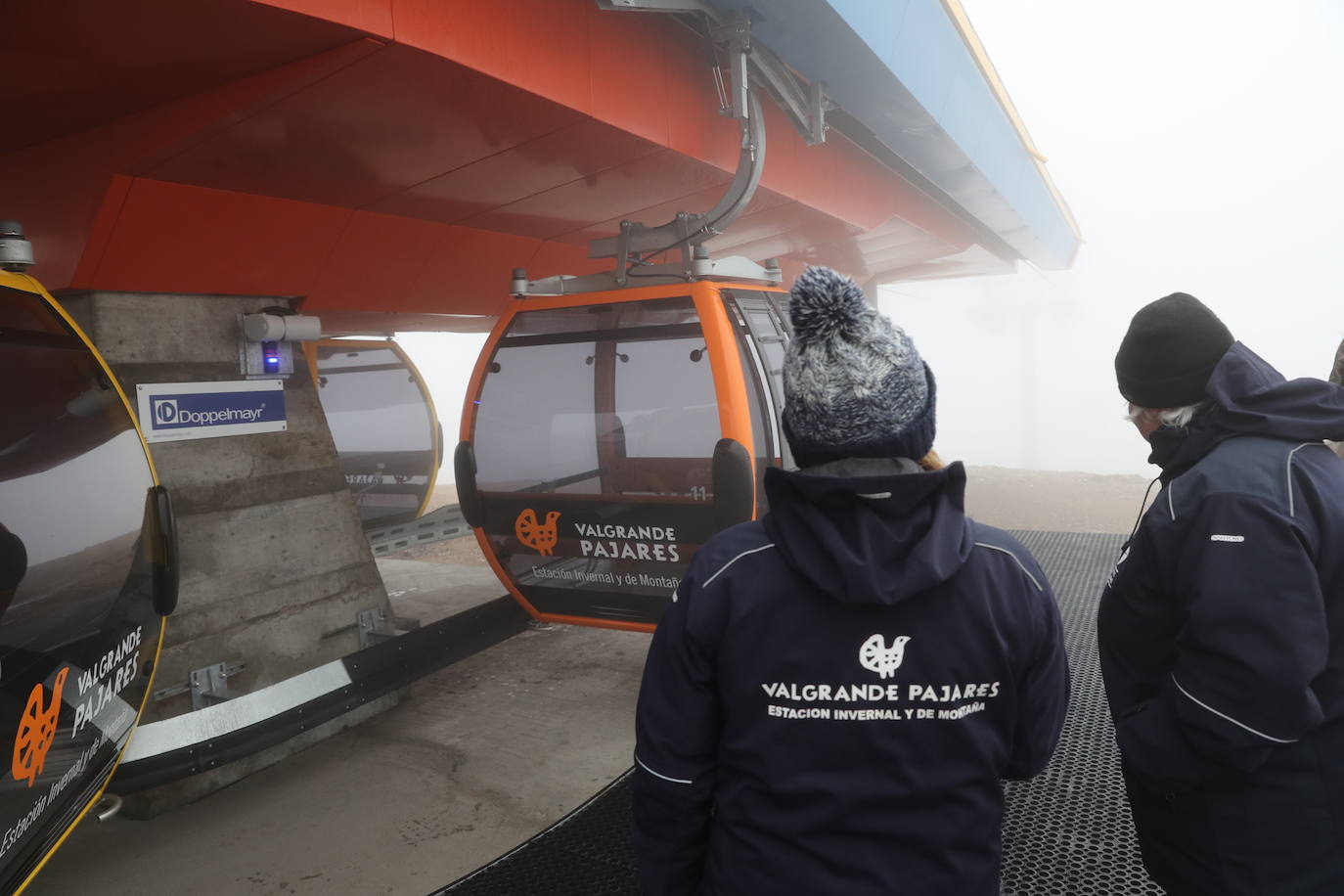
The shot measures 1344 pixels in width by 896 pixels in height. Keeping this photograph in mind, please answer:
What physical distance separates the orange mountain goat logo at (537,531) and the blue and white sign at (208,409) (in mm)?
1342

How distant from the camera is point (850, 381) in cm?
114

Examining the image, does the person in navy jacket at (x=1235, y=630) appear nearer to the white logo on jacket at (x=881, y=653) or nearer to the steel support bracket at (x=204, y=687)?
the white logo on jacket at (x=881, y=653)

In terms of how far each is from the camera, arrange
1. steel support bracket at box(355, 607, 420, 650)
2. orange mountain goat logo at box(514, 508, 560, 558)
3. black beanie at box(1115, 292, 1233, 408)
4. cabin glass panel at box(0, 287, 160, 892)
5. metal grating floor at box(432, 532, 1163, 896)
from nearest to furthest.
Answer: black beanie at box(1115, 292, 1233, 408) < cabin glass panel at box(0, 287, 160, 892) < metal grating floor at box(432, 532, 1163, 896) < orange mountain goat logo at box(514, 508, 560, 558) < steel support bracket at box(355, 607, 420, 650)

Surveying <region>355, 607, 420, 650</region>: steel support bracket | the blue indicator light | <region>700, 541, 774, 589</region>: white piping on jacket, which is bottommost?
<region>355, 607, 420, 650</region>: steel support bracket

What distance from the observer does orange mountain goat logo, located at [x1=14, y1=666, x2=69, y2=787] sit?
171cm

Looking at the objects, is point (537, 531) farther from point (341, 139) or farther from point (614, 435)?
point (341, 139)

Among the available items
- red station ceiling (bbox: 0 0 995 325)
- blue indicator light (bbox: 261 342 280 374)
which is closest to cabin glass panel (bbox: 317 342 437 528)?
red station ceiling (bbox: 0 0 995 325)

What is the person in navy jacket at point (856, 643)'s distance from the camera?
3.73ft

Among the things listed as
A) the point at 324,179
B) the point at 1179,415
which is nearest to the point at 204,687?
the point at 324,179

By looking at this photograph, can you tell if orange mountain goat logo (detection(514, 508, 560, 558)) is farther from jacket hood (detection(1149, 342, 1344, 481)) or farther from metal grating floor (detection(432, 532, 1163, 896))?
jacket hood (detection(1149, 342, 1344, 481))

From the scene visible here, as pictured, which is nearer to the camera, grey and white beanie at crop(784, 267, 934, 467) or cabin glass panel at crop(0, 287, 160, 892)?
grey and white beanie at crop(784, 267, 934, 467)

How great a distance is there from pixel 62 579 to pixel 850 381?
1.87 m

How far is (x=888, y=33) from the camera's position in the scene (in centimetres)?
441

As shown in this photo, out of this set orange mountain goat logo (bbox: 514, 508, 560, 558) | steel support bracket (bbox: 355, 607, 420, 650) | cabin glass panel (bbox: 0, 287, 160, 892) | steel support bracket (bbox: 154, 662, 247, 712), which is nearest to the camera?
cabin glass panel (bbox: 0, 287, 160, 892)
